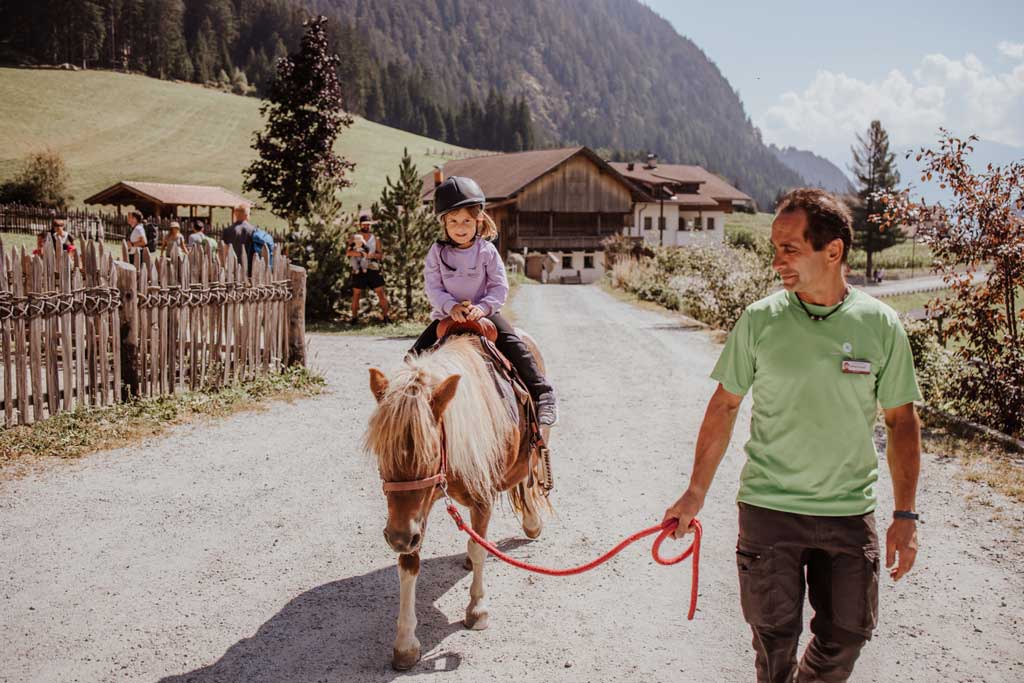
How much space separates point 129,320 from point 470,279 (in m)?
5.74

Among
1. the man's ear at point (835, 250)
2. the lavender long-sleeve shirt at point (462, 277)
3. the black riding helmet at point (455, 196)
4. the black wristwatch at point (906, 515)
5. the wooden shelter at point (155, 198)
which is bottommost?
the black wristwatch at point (906, 515)

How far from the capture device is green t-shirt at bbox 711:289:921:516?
268cm

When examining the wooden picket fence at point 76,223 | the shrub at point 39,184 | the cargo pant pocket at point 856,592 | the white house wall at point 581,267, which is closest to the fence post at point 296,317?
the cargo pant pocket at point 856,592

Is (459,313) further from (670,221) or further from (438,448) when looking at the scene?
(670,221)

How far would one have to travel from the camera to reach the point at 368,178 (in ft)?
253

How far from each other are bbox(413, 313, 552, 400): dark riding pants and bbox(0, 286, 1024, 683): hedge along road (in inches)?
43.3

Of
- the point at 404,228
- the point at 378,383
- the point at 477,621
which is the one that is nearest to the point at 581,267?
the point at 404,228

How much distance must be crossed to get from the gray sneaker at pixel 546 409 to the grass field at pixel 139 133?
57.6m

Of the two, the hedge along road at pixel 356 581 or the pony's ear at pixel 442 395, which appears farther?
the hedge along road at pixel 356 581

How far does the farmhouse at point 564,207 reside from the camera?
2136 inches

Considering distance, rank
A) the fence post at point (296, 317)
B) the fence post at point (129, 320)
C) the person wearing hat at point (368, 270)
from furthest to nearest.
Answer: the person wearing hat at point (368, 270), the fence post at point (296, 317), the fence post at point (129, 320)

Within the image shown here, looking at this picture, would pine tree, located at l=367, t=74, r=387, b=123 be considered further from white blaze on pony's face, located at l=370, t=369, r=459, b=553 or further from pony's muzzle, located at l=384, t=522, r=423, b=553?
pony's muzzle, located at l=384, t=522, r=423, b=553

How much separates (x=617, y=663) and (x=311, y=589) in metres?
2.03

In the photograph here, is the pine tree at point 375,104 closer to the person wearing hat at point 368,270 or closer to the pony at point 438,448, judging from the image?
the person wearing hat at point 368,270
